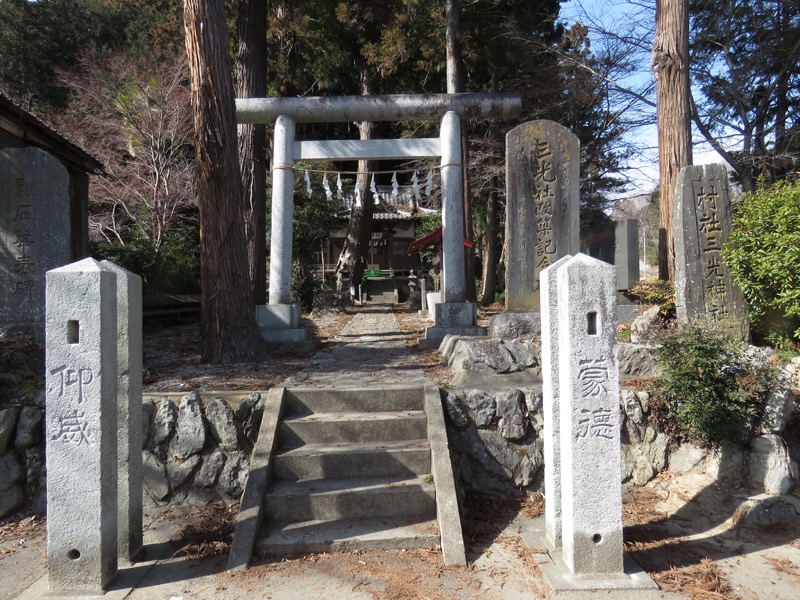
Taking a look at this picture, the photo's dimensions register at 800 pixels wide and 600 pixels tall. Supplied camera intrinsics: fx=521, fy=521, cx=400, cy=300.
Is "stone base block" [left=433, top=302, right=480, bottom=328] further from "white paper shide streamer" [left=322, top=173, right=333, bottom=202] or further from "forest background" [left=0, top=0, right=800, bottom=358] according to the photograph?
"white paper shide streamer" [left=322, top=173, right=333, bottom=202]

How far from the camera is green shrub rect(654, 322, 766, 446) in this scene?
178 inches

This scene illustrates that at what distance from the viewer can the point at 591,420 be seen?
133 inches

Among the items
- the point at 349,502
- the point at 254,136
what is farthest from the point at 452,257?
the point at 349,502

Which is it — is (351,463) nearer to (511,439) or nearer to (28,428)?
(511,439)

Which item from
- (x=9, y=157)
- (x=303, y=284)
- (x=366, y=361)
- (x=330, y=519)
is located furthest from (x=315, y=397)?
(x=303, y=284)

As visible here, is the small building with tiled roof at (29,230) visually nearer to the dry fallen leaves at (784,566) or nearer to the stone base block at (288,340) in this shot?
the stone base block at (288,340)

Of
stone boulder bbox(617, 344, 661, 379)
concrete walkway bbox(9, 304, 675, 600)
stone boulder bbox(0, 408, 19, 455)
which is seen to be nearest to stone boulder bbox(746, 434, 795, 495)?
stone boulder bbox(617, 344, 661, 379)

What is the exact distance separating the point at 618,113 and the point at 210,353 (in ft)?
42.2

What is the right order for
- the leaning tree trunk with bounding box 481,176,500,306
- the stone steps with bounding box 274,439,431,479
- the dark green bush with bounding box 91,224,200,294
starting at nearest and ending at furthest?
1. the stone steps with bounding box 274,439,431,479
2. the dark green bush with bounding box 91,224,200,294
3. the leaning tree trunk with bounding box 481,176,500,306

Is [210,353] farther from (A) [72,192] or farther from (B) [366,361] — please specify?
(A) [72,192]

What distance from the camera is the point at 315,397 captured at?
16.6 ft

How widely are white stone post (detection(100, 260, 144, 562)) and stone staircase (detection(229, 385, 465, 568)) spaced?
750mm

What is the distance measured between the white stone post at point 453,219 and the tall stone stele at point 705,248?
309 cm

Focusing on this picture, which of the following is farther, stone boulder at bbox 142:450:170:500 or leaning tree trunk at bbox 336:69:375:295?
leaning tree trunk at bbox 336:69:375:295
